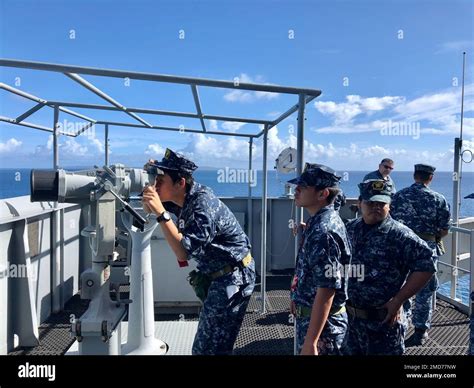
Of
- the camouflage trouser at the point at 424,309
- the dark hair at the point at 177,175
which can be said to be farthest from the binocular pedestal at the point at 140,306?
the camouflage trouser at the point at 424,309

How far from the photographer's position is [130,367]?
6.19 feet

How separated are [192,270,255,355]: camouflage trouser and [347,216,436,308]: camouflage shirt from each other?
80 cm

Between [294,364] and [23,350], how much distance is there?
2.94 m

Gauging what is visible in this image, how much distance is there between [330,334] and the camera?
1.99 m

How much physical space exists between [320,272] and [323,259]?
0.06m

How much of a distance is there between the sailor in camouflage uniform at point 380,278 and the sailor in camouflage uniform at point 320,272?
49 centimetres

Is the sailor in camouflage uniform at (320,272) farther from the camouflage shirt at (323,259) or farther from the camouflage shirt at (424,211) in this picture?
the camouflage shirt at (424,211)

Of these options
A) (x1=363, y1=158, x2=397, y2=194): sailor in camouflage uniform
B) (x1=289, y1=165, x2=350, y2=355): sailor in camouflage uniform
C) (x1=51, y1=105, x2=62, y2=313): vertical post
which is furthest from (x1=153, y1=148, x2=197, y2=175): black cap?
(x1=363, y1=158, x2=397, y2=194): sailor in camouflage uniform

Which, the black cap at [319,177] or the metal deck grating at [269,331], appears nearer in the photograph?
the black cap at [319,177]

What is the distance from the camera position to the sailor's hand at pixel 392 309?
7.85ft

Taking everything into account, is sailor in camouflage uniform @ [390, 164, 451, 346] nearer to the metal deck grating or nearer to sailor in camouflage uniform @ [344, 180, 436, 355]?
the metal deck grating

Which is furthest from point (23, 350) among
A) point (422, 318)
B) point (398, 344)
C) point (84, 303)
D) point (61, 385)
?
point (422, 318)

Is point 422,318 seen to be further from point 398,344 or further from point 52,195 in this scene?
point 52,195

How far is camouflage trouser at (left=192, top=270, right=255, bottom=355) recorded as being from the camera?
2.33m
